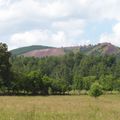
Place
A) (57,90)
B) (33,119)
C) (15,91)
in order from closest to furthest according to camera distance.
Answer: (33,119) → (15,91) → (57,90)

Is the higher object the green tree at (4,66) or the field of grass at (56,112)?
the green tree at (4,66)

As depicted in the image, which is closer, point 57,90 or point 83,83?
point 57,90

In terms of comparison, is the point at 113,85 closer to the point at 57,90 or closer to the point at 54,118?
the point at 57,90

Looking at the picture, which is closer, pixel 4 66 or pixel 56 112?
pixel 56 112

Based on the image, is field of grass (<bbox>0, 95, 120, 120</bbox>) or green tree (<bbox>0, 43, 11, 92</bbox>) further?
green tree (<bbox>0, 43, 11, 92</bbox>)

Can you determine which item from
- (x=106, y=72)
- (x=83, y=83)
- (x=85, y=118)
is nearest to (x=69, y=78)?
(x=106, y=72)

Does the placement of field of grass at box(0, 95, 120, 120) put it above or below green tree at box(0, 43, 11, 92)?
below

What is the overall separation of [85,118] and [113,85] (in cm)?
12704

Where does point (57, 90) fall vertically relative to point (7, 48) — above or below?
below

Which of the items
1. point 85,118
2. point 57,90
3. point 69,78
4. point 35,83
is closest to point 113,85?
point 57,90

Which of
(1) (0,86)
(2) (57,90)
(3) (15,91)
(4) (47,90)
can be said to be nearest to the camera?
(1) (0,86)

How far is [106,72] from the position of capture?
199625 millimetres

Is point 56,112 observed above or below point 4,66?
below

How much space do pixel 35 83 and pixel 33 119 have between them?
9299cm
